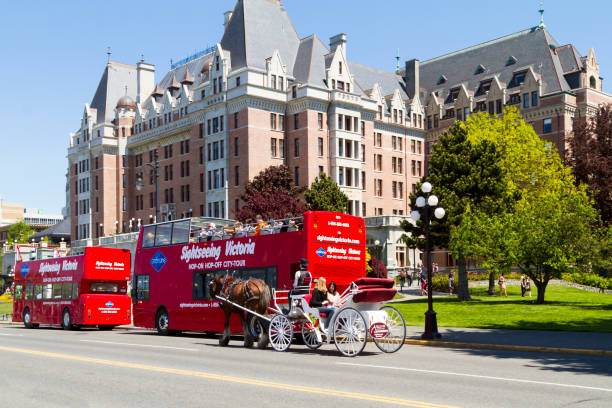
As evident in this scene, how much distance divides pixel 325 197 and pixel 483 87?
3794 cm

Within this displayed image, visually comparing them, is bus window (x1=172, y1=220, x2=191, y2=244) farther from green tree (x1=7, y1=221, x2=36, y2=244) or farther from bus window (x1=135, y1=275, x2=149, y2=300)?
green tree (x1=7, y1=221, x2=36, y2=244)

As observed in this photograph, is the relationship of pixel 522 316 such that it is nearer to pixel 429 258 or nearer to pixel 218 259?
pixel 429 258

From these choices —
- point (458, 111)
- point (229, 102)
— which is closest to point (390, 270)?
point (229, 102)

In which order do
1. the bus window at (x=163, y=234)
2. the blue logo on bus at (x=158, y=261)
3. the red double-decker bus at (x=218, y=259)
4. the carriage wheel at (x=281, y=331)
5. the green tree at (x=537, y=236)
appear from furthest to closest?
the green tree at (x=537, y=236)
the blue logo on bus at (x=158, y=261)
the bus window at (x=163, y=234)
the red double-decker bus at (x=218, y=259)
the carriage wheel at (x=281, y=331)

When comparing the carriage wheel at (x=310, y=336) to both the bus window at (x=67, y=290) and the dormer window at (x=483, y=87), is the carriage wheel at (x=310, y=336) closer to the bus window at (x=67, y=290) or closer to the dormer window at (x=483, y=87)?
the bus window at (x=67, y=290)

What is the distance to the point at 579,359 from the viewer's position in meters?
16.0

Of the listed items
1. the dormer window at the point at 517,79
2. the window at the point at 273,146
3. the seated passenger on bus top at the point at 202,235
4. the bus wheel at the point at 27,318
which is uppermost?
the dormer window at the point at 517,79

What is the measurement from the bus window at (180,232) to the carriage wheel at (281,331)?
932cm

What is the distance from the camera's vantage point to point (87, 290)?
32.2m

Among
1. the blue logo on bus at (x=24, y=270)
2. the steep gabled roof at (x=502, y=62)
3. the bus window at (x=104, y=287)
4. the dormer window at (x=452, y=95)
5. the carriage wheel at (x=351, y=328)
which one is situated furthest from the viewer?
the dormer window at (x=452, y=95)

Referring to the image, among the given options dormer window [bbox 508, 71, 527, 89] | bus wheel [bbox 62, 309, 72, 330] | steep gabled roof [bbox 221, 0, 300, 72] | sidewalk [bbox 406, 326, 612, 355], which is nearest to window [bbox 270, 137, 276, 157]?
steep gabled roof [bbox 221, 0, 300, 72]

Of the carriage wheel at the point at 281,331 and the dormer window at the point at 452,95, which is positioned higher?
the dormer window at the point at 452,95

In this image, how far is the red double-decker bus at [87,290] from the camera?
32.1 meters

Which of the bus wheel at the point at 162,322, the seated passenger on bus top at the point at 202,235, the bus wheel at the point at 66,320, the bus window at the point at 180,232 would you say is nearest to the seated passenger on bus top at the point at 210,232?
the seated passenger on bus top at the point at 202,235
